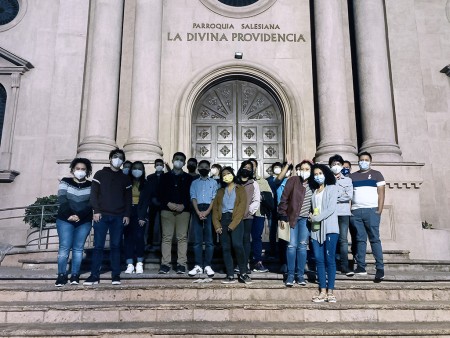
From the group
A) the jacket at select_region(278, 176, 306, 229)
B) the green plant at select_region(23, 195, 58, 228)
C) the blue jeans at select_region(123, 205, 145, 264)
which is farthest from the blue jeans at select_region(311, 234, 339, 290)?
the green plant at select_region(23, 195, 58, 228)

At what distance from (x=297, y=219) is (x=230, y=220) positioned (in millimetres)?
1129

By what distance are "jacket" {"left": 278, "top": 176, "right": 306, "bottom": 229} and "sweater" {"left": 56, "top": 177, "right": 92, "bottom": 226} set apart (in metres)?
3.22

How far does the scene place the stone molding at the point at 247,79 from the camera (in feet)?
44.2

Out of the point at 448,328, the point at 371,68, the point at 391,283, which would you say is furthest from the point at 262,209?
the point at 371,68

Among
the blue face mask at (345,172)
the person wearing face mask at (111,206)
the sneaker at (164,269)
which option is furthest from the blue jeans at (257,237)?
the person wearing face mask at (111,206)

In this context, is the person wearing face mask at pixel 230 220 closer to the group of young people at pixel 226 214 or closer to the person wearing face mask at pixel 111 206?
the group of young people at pixel 226 214

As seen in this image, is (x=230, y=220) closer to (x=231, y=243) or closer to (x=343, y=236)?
(x=231, y=243)

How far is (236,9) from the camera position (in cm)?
1458

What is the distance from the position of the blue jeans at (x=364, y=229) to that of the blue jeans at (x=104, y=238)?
4.17 meters

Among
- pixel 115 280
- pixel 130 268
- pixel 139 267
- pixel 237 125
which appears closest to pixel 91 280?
pixel 115 280

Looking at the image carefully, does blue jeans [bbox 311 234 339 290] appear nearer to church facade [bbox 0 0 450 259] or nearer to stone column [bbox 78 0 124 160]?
church facade [bbox 0 0 450 259]

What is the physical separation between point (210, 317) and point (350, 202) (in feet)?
12.0

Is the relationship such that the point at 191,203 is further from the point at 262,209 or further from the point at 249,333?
the point at 249,333

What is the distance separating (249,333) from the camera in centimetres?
505
